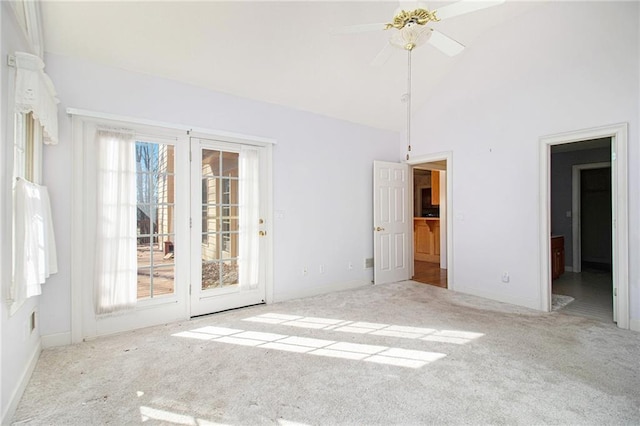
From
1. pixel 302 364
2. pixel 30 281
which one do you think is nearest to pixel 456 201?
pixel 302 364

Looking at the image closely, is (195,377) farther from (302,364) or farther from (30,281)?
(30,281)

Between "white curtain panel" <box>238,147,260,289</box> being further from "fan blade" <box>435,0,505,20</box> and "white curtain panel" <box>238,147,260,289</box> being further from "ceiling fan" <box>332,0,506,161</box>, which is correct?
"fan blade" <box>435,0,505,20</box>

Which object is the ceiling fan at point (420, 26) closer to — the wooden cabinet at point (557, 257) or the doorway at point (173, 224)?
the doorway at point (173, 224)

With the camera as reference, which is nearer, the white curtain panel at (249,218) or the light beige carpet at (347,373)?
the light beige carpet at (347,373)

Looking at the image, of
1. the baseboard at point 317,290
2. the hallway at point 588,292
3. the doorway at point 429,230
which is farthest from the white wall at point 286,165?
the hallway at point 588,292

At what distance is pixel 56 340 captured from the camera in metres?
2.82

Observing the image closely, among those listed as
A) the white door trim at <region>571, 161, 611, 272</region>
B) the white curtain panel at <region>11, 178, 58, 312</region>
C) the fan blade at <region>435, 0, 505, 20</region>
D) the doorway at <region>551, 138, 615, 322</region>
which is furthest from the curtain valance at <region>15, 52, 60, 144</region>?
the white door trim at <region>571, 161, 611, 272</region>

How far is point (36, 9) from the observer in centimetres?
247

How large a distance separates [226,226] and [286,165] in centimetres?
114

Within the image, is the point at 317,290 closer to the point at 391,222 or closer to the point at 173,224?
the point at 391,222

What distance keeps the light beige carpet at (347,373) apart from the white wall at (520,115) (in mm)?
978

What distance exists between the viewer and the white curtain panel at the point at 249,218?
3.94 metres

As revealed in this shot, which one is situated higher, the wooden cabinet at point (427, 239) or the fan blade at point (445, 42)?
the fan blade at point (445, 42)

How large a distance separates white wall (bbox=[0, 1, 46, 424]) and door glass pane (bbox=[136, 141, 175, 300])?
1.19 meters
